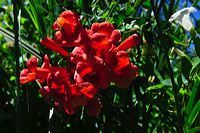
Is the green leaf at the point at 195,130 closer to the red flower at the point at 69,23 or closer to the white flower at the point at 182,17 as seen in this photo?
the white flower at the point at 182,17

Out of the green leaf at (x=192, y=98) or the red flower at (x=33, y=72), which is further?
the green leaf at (x=192, y=98)

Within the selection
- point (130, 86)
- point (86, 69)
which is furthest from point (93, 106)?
point (130, 86)

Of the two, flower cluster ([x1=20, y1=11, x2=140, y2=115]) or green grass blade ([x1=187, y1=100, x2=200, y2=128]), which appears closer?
flower cluster ([x1=20, y1=11, x2=140, y2=115])

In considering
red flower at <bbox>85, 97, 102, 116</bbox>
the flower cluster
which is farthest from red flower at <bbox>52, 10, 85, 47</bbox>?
red flower at <bbox>85, 97, 102, 116</bbox>

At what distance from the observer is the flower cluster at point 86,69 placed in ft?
2.99

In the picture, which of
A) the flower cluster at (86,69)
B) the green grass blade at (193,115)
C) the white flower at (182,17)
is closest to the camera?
the flower cluster at (86,69)

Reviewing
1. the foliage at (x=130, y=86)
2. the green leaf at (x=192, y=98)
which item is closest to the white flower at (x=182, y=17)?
the foliage at (x=130, y=86)

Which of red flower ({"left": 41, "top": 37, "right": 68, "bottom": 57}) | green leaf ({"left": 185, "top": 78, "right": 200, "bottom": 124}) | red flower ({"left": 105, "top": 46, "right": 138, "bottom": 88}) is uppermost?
red flower ({"left": 41, "top": 37, "right": 68, "bottom": 57})

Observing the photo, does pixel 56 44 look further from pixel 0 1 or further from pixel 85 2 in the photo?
pixel 0 1

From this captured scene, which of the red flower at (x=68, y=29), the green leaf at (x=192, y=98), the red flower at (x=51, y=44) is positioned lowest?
the green leaf at (x=192, y=98)

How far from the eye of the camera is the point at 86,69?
92 cm

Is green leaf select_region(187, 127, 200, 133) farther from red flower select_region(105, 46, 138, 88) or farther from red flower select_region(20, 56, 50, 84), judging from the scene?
red flower select_region(20, 56, 50, 84)

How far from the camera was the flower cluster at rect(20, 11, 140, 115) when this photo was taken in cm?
91

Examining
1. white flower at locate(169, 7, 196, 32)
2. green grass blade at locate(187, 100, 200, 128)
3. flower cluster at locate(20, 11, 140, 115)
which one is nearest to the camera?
flower cluster at locate(20, 11, 140, 115)
